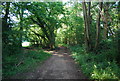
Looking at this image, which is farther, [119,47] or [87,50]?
[87,50]

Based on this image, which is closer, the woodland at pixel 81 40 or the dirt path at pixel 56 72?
the dirt path at pixel 56 72

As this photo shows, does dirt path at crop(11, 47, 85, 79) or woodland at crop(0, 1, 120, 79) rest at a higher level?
woodland at crop(0, 1, 120, 79)

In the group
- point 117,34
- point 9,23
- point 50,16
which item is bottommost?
point 117,34

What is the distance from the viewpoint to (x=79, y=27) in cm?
1324

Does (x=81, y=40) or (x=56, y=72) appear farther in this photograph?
(x=81, y=40)

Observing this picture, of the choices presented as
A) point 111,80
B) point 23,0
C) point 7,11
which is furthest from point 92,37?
point 7,11

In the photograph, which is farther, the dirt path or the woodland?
the woodland

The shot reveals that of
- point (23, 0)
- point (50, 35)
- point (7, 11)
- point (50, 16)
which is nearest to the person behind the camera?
point (7, 11)

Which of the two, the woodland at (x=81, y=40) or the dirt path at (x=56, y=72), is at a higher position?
the woodland at (x=81, y=40)

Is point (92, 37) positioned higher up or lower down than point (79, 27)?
lower down

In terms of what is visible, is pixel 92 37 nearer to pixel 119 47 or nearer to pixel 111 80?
pixel 119 47

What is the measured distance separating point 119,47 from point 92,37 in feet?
13.7

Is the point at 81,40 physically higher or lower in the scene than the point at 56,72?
higher

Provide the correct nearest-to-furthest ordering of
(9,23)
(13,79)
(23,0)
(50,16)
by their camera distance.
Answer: (13,79), (9,23), (23,0), (50,16)
